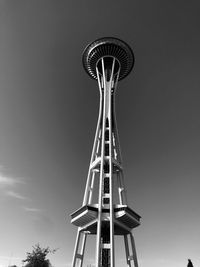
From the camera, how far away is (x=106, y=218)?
47.2 meters

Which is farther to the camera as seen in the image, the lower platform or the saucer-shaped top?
the saucer-shaped top

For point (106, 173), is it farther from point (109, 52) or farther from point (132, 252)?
point (109, 52)

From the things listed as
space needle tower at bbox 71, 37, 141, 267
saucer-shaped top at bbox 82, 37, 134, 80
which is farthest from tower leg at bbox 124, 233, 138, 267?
saucer-shaped top at bbox 82, 37, 134, 80

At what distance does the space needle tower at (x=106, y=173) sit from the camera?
46.9 m

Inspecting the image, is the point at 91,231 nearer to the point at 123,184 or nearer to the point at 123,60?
the point at 123,184

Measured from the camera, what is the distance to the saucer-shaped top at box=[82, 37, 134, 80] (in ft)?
228

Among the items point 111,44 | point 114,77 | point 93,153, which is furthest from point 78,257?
point 111,44

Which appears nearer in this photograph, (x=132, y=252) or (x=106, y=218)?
(x=106, y=218)

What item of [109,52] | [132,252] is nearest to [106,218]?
[132,252]

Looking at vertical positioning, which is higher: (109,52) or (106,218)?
(109,52)

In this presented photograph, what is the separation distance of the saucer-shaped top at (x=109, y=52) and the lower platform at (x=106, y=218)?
4480 centimetres

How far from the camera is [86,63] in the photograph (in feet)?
244

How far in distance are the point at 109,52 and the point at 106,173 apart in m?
37.1

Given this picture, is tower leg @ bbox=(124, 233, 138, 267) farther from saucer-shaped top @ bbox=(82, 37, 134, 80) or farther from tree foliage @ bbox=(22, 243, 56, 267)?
saucer-shaped top @ bbox=(82, 37, 134, 80)
